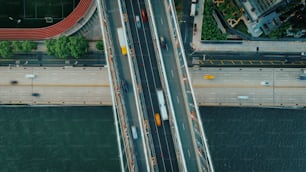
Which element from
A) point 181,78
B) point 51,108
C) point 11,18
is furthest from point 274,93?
point 11,18

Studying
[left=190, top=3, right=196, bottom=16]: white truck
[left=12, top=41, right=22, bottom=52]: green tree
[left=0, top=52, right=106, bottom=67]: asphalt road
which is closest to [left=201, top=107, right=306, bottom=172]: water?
[left=190, top=3, right=196, bottom=16]: white truck

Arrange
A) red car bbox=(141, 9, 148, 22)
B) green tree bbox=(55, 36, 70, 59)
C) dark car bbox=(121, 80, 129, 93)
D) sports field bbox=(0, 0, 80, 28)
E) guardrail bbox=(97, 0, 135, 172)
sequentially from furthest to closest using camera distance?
sports field bbox=(0, 0, 80, 28)
green tree bbox=(55, 36, 70, 59)
red car bbox=(141, 9, 148, 22)
dark car bbox=(121, 80, 129, 93)
guardrail bbox=(97, 0, 135, 172)

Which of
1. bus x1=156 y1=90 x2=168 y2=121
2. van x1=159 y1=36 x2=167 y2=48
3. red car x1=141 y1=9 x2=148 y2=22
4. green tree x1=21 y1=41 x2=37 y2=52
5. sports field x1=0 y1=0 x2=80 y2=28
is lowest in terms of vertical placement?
bus x1=156 y1=90 x2=168 y2=121

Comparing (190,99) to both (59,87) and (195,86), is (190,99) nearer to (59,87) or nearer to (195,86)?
(195,86)

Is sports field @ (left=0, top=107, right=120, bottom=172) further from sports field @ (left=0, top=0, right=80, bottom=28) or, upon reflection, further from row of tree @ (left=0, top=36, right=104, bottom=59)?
sports field @ (left=0, top=0, right=80, bottom=28)

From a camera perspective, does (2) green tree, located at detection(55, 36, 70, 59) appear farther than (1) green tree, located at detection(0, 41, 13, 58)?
No

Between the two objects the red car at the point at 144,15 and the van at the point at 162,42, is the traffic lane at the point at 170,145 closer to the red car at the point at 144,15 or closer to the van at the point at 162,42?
the van at the point at 162,42

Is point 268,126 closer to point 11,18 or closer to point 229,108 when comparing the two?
point 229,108

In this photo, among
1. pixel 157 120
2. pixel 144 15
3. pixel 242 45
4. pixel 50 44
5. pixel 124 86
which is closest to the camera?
pixel 157 120

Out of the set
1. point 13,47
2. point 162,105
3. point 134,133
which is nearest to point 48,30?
point 13,47
